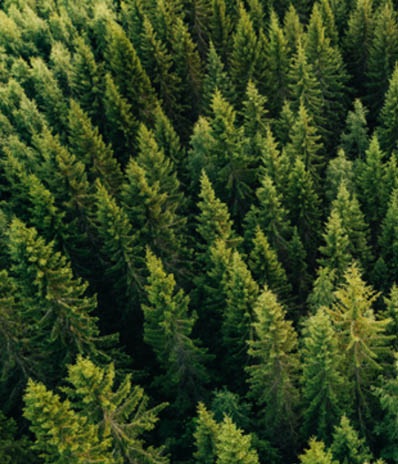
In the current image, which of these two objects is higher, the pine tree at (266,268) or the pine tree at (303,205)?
the pine tree at (303,205)

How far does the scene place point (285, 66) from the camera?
4153cm

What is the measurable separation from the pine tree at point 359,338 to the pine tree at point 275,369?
2495mm

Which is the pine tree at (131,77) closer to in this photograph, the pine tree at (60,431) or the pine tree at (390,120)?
the pine tree at (390,120)

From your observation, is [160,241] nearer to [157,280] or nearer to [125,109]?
[157,280]

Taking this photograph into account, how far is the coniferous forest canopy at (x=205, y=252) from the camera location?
2130 centimetres

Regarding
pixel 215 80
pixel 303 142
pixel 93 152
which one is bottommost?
pixel 93 152

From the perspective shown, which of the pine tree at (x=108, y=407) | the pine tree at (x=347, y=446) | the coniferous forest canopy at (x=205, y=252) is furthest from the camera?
the coniferous forest canopy at (x=205, y=252)

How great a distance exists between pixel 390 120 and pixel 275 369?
2382cm

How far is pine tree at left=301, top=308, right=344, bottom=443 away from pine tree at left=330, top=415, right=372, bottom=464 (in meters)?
1.96

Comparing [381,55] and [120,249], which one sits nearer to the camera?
[120,249]

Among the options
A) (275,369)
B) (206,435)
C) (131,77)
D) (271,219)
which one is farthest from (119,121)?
(206,435)

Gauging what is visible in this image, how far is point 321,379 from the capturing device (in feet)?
71.8

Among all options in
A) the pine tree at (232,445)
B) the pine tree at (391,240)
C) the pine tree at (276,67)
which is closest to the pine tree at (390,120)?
the pine tree at (391,240)

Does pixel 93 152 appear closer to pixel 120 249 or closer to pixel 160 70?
pixel 120 249
